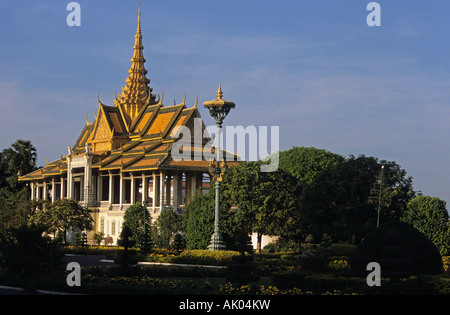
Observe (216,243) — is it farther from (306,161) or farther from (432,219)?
(306,161)

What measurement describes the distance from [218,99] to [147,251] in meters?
13.4

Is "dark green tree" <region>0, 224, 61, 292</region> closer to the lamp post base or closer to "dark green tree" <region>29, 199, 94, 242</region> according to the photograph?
the lamp post base

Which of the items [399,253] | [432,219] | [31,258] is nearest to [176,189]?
[432,219]

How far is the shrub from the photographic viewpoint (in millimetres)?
30261

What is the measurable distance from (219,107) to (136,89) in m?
46.4

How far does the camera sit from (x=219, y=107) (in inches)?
1737

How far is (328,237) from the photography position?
55.0 metres

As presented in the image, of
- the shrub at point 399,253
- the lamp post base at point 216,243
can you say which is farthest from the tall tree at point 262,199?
the shrub at point 399,253

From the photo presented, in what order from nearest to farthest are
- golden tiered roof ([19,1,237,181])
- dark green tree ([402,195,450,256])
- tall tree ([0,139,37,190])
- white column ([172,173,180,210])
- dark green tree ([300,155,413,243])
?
1. dark green tree ([402,195,450,256])
2. dark green tree ([300,155,413,243])
3. white column ([172,173,180,210])
4. golden tiered roof ([19,1,237,181])
5. tall tree ([0,139,37,190])

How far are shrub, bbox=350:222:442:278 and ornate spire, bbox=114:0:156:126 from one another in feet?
192

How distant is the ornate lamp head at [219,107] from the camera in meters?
44.0

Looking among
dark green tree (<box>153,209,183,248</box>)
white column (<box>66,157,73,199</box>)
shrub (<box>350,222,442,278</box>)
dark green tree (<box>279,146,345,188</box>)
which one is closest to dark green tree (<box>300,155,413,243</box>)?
dark green tree (<box>153,209,183,248</box>)
